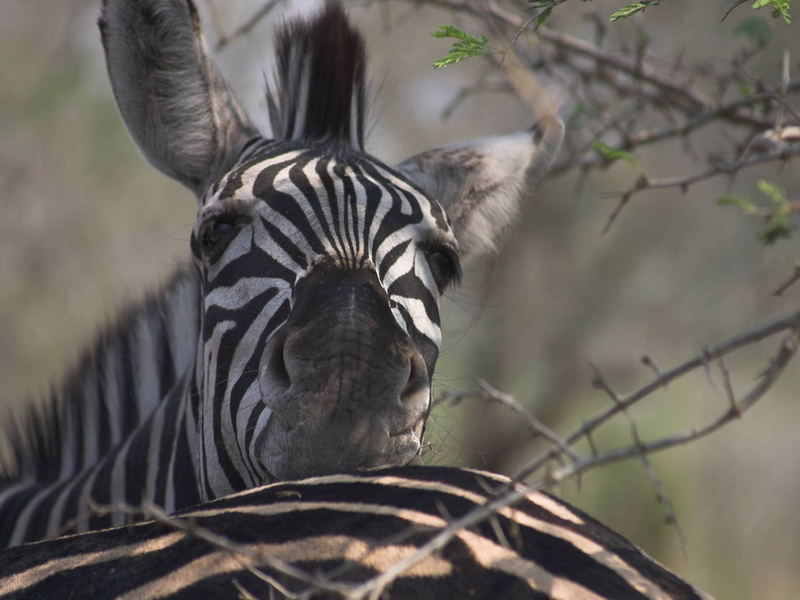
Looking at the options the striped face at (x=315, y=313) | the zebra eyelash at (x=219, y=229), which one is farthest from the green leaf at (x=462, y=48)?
the zebra eyelash at (x=219, y=229)

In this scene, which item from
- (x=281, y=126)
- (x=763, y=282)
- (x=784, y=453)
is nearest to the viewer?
(x=281, y=126)

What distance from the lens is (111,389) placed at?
4.07 metres

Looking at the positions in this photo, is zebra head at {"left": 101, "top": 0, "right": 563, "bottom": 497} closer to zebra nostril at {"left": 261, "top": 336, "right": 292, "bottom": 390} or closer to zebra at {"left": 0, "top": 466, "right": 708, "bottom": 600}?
zebra nostril at {"left": 261, "top": 336, "right": 292, "bottom": 390}

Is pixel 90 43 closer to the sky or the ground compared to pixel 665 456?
closer to the sky

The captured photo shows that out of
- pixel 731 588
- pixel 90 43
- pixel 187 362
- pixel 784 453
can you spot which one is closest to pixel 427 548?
pixel 187 362

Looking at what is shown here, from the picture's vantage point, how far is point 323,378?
2.50 m

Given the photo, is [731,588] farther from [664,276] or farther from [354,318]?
[354,318]

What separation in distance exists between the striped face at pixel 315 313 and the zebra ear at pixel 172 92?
1.04 ft

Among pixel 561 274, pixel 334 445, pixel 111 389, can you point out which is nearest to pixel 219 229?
pixel 334 445

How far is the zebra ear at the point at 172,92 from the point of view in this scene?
3.54 meters

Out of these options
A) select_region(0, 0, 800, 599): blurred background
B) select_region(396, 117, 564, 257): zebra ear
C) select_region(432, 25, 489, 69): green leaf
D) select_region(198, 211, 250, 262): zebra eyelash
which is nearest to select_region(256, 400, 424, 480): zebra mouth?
select_region(198, 211, 250, 262): zebra eyelash

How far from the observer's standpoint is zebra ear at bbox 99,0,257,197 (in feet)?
11.6

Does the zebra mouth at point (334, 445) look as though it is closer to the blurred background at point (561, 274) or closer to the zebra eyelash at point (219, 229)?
the zebra eyelash at point (219, 229)

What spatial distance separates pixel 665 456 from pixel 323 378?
11.0m
